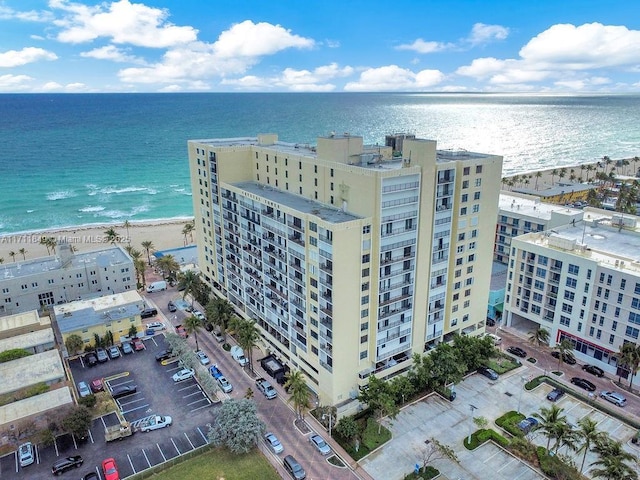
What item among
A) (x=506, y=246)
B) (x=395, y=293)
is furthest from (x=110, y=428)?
(x=506, y=246)

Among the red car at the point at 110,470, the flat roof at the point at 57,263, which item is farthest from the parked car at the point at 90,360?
the red car at the point at 110,470

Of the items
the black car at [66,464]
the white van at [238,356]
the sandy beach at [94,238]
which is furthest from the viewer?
the sandy beach at [94,238]

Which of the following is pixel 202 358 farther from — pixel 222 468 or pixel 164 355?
pixel 222 468

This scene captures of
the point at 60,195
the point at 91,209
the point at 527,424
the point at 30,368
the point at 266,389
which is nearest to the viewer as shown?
the point at 527,424

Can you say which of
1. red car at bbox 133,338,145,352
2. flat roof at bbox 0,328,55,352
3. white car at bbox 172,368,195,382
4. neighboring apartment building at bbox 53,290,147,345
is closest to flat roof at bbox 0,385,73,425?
white car at bbox 172,368,195,382

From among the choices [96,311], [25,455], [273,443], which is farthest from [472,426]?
[96,311]

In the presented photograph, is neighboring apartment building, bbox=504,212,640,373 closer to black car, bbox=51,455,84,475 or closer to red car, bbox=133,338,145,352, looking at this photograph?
red car, bbox=133,338,145,352

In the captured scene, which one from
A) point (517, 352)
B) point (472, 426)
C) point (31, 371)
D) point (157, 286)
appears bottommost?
point (472, 426)

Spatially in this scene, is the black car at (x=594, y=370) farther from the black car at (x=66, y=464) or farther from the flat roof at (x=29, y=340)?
the flat roof at (x=29, y=340)
